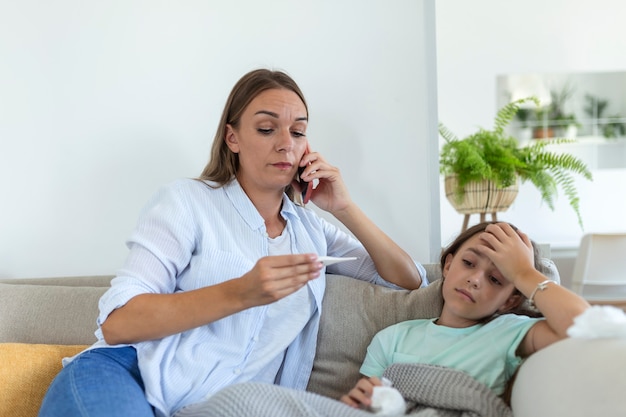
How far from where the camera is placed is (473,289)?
162 cm

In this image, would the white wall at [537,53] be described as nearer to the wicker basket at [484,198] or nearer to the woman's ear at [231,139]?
the wicker basket at [484,198]

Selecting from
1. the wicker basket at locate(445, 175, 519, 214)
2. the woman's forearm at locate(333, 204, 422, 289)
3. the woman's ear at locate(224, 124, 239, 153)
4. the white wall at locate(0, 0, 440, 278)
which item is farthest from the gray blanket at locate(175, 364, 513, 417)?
the wicker basket at locate(445, 175, 519, 214)

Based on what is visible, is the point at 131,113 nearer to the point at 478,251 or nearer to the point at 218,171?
the point at 218,171

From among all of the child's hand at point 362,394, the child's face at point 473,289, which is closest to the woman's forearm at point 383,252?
the child's face at point 473,289

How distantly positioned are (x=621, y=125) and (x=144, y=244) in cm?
537

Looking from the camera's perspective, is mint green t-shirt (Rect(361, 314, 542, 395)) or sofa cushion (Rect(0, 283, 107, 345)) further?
sofa cushion (Rect(0, 283, 107, 345))

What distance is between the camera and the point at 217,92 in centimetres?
242

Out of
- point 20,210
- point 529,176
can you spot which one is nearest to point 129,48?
point 20,210

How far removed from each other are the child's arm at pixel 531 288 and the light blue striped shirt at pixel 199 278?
0.48 m

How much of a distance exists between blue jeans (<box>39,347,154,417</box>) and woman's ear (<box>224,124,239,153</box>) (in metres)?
0.59

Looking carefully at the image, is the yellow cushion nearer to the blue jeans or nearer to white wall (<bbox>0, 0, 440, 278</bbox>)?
the blue jeans

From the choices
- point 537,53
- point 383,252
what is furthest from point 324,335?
point 537,53

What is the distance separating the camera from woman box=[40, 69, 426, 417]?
1492mm

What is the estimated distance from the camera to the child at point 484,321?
148 cm
